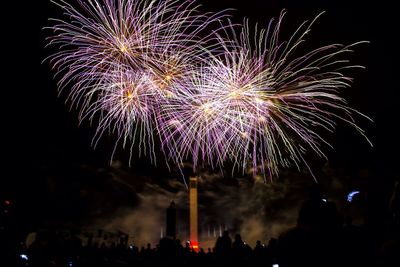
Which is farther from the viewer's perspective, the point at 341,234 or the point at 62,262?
the point at 62,262

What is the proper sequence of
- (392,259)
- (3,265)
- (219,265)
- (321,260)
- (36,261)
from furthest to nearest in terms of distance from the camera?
(219,265) < (36,261) < (3,265) < (321,260) < (392,259)

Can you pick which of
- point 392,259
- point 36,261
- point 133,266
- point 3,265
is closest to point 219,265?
point 133,266

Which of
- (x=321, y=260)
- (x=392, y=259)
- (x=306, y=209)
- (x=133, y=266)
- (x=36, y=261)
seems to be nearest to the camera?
(x=392, y=259)

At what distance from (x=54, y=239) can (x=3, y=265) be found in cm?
649

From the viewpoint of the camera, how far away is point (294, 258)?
431cm

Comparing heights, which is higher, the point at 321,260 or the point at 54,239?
the point at 54,239

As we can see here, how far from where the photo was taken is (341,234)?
14.7 ft

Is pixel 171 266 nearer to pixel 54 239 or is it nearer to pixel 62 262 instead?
pixel 62 262

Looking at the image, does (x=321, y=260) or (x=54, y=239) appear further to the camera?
(x=54, y=239)

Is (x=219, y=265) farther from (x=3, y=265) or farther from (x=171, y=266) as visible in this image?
(x=3, y=265)

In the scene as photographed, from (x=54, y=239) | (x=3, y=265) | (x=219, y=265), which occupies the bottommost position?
(x=3, y=265)

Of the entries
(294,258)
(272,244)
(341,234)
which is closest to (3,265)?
(294,258)

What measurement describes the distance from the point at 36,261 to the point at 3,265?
2.12 m

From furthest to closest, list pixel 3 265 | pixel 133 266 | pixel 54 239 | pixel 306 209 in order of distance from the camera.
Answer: pixel 54 239 < pixel 133 266 < pixel 3 265 < pixel 306 209
